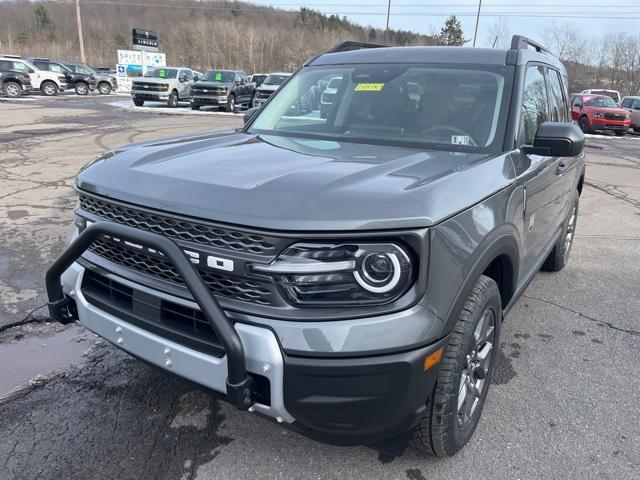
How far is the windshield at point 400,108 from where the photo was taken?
2.94 meters

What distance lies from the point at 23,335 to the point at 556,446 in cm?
339

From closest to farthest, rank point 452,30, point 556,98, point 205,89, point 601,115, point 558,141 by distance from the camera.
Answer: point 558,141, point 556,98, point 601,115, point 205,89, point 452,30

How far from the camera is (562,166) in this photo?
380 centimetres

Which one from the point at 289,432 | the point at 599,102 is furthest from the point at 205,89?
the point at 289,432

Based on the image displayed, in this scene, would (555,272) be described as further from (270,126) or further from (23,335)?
(23,335)

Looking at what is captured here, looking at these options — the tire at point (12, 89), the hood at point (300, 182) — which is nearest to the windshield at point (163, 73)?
the tire at point (12, 89)

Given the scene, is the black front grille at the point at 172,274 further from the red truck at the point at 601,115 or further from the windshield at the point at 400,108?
the red truck at the point at 601,115

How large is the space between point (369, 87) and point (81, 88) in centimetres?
3508

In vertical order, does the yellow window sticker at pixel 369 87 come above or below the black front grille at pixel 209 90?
above

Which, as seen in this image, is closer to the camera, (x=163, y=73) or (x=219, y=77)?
(x=219, y=77)

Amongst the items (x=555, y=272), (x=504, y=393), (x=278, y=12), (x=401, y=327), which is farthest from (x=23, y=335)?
(x=278, y=12)

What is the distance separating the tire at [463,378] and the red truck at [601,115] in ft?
71.4

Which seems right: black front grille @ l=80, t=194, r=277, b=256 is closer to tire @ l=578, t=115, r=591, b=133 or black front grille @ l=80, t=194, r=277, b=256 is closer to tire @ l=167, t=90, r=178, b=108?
tire @ l=578, t=115, r=591, b=133

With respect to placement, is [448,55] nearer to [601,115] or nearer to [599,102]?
[601,115]
